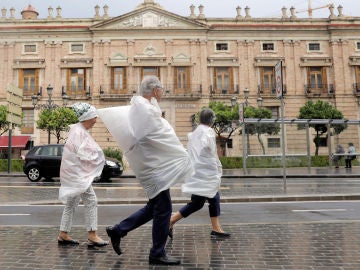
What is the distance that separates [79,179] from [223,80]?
32.5 m

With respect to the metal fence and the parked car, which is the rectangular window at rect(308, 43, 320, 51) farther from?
the parked car

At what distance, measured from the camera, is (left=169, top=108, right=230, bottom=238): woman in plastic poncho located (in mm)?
5340

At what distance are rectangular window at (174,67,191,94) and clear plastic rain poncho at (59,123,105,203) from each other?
30658 millimetres

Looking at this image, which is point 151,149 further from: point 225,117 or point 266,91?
point 266,91

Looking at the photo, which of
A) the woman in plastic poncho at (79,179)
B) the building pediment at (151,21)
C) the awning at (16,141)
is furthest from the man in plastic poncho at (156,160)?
the building pediment at (151,21)

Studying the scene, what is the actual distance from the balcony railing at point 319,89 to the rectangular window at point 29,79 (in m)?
26.6

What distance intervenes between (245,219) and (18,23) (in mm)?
36032

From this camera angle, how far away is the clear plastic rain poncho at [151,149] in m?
3.94

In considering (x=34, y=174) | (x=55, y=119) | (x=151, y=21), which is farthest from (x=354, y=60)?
(x=34, y=174)

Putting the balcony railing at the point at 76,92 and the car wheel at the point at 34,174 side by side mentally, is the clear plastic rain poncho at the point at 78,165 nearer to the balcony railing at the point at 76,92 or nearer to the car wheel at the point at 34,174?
the car wheel at the point at 34,174

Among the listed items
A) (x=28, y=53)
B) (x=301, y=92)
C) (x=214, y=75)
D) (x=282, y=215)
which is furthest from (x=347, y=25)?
(x=282, y=215)

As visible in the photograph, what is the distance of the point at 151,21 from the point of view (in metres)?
35.9

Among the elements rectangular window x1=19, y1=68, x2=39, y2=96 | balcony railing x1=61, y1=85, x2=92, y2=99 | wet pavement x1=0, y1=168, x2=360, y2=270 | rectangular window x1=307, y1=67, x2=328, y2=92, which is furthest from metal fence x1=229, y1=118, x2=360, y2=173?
rectangular window x1=19, y1=68, x2=39, y2=96

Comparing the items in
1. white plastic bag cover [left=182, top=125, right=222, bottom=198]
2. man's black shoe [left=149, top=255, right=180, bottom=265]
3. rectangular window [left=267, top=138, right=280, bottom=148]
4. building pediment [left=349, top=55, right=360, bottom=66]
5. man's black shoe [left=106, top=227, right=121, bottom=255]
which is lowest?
man's black shoe [left=149, top=255, right=180, bottom=265]
